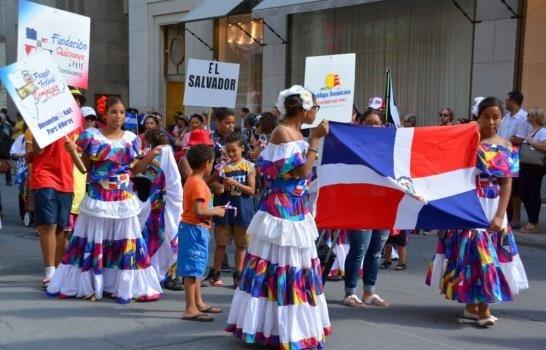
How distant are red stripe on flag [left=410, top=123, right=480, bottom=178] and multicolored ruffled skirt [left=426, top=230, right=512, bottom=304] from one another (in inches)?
22.3

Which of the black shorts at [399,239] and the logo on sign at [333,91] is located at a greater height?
the logo on sign at [333,91]

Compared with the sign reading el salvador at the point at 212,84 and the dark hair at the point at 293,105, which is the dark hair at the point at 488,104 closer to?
the dark hair at the point at 293,105

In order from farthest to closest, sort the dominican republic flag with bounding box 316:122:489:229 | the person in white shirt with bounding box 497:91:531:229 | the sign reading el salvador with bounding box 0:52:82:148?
the person in white shirt with bounding box 497:91:531:229 → the sign reading el salvador with bounding box 0:52:82:148 → the dominican republic flag with bounding box 316:122:489:229

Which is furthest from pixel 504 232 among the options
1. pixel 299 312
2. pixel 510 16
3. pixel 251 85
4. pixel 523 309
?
pixel 251 85

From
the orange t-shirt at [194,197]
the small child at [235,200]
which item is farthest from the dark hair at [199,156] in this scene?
the small child at [235,200]

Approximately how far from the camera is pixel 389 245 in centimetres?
800

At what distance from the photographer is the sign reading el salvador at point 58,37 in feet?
20.9

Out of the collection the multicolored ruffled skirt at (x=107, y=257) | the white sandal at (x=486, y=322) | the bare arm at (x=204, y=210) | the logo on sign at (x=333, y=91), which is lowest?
the white sandal at (x=486, y=322)

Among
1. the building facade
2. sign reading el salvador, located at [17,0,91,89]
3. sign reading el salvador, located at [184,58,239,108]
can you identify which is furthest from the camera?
the building facade

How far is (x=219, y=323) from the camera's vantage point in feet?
18.1

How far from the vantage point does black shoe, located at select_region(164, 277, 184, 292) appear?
667cm

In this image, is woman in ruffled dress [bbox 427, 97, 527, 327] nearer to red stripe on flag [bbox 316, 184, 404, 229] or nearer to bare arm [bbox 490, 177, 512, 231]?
bare arm [bbox 490, 177, 512, 231]

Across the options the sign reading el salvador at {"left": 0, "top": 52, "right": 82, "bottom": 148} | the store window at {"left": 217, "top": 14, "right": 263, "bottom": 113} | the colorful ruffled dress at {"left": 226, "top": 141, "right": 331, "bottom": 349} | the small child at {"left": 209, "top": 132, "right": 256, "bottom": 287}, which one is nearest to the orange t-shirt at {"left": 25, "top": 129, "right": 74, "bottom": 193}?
the sign reading el salvador at {"left": 0, "top": 52, "right": 82, "bottom": 148}

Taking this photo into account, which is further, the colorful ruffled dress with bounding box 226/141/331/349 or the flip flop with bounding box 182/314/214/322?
the flip flop with bounding box 182/314/214/322
